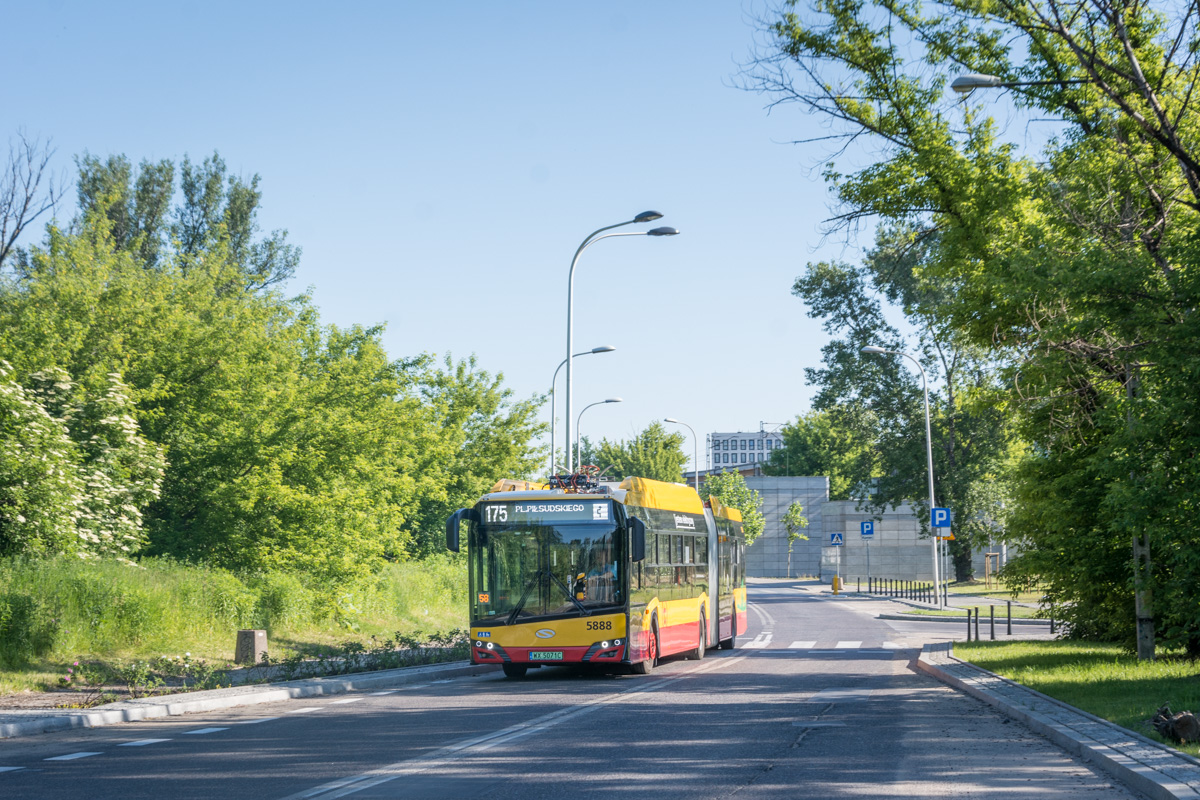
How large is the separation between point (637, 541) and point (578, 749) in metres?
7.70

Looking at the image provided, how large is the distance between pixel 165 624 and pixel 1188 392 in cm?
1588

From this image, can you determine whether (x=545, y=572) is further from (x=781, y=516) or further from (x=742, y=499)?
(x=781, y=516)

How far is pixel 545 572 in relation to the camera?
60.7ft

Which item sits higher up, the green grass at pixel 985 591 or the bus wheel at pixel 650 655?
the bus wheel at pixel 650 655

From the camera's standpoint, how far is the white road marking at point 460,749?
28.2 feet

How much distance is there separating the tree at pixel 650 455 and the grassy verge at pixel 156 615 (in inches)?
2073

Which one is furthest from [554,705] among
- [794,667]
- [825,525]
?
[825,525]

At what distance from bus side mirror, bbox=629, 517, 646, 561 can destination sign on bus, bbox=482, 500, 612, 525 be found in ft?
1.79

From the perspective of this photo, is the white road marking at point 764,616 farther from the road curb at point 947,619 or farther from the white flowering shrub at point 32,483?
the white flowering shrub at point 32,483

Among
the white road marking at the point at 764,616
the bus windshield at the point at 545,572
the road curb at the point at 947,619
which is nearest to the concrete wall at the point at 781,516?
the white road marking at the point at 764,616

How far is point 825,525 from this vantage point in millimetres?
86625

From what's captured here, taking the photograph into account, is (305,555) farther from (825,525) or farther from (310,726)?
(825,525)

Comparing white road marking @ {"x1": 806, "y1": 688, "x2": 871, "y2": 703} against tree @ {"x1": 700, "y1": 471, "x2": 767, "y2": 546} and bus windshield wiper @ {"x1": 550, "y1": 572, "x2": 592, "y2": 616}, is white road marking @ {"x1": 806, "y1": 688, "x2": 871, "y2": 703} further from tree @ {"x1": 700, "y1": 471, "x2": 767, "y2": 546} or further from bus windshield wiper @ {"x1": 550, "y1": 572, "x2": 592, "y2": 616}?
tree @ {"x1": 700, "y1": 471, "x2": 767, "y2": 546}

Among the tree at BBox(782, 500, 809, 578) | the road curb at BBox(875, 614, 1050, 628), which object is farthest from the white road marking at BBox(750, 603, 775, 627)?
the tree at BBox(782, 500, 809, 578)
